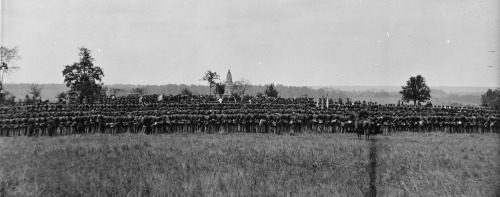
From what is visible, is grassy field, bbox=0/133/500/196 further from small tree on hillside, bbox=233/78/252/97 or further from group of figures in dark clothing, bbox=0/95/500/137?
small tree on hillside, bbox=233/78/252/97

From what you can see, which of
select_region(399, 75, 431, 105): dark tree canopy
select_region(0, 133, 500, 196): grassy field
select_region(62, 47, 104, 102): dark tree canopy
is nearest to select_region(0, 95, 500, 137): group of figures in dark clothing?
select_region(0, 133, 500, 196): grassy field

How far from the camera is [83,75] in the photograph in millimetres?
52062

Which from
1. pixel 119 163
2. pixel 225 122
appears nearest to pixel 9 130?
pixel 225 122

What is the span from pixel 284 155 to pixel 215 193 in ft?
20.0

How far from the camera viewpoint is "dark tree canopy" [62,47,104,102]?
5162 centimetres

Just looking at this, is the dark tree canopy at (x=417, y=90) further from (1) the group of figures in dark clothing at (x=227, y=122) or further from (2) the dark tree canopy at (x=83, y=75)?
(2) the dark tree canopy at (x=83, y=75)

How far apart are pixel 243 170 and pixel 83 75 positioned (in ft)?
140

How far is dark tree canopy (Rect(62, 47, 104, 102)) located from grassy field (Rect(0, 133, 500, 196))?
32408 mm

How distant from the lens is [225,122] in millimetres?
28500

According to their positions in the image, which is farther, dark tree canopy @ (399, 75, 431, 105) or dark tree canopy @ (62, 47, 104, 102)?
dark tree canopy @ (399, 75, 431, 105)

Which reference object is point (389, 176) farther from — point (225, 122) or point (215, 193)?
point (225, 122)

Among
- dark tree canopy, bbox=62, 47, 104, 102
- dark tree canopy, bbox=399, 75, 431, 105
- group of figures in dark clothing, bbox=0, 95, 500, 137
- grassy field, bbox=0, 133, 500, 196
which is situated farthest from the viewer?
dark tree canopy, bbox=399, 75, 431, 105

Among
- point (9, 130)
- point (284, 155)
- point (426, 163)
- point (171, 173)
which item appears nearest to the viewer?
point (171, 173)

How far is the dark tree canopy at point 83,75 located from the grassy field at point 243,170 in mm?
32408
